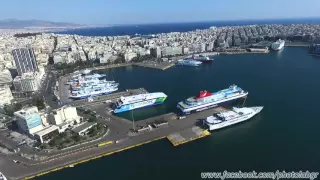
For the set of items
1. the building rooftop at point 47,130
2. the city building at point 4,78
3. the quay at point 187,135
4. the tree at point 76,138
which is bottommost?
the quay at point 187,135

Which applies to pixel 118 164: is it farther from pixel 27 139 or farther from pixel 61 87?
pixel 61 87

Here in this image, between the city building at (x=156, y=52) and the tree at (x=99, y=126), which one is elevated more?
the city building at (x=156, y=52)

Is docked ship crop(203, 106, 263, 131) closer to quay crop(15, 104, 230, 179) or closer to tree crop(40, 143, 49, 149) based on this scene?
quay crop(15, 104, 230, 179)

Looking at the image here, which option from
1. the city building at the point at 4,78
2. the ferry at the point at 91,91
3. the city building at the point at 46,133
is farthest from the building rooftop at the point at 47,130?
the city building at the point at 4,78

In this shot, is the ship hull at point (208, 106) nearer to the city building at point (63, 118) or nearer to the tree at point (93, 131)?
the tree at point (93, 131)

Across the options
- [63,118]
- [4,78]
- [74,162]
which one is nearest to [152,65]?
[4,78]

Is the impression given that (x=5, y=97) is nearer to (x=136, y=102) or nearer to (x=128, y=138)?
(x=136, y=102)
